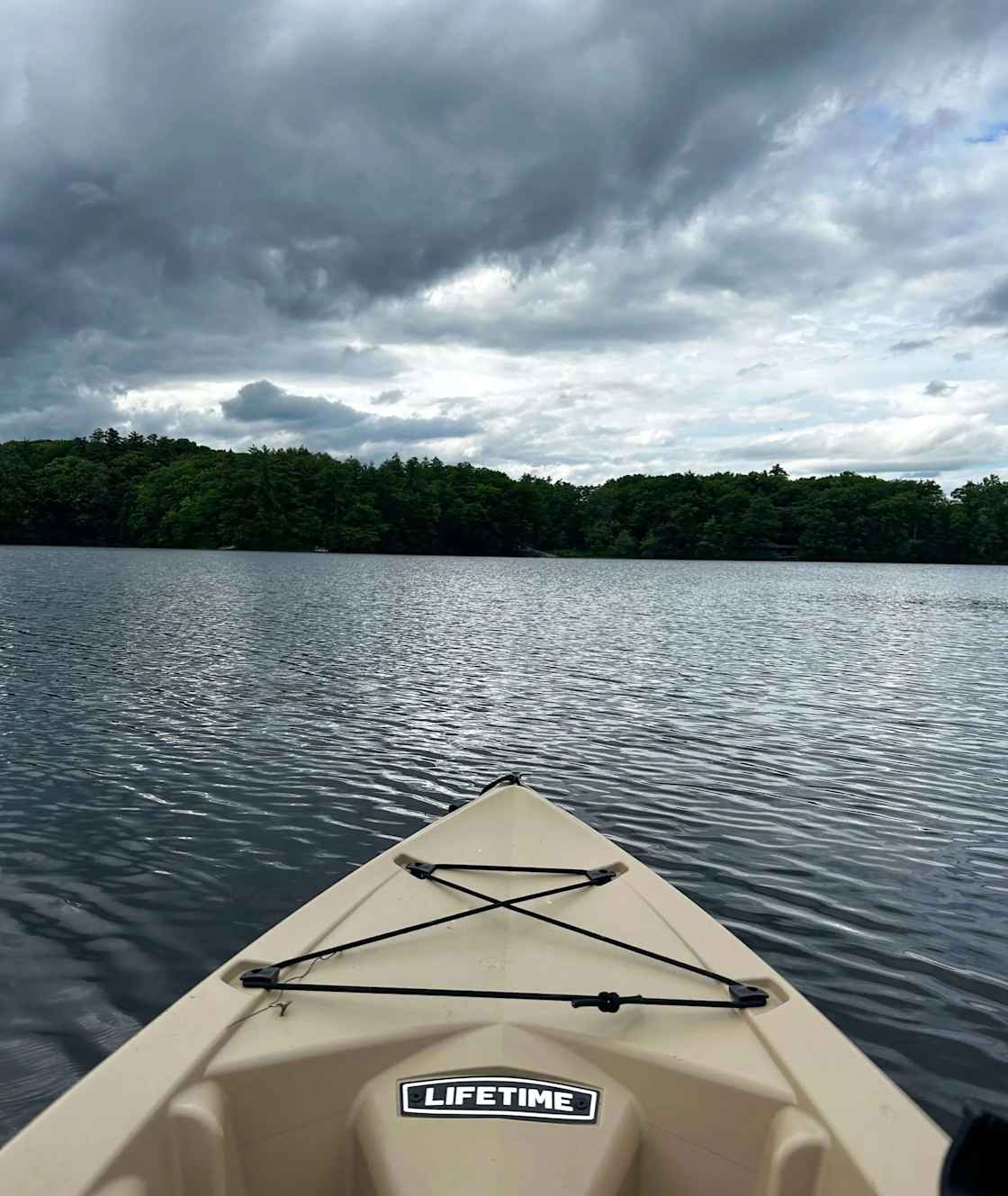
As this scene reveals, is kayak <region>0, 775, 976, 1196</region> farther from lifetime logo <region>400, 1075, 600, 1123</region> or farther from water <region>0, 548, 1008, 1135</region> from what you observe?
water <region>0, 548, 1008, 1135</region>

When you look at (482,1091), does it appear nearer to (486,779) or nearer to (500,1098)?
(500,1098)

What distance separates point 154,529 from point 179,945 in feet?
474

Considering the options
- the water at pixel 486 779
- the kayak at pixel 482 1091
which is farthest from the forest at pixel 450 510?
the kayak at pixel 482 1091

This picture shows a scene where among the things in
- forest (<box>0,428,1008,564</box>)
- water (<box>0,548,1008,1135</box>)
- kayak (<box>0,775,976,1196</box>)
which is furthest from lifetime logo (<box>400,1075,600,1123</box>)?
forest (<box>0,428,1008,564</box>)

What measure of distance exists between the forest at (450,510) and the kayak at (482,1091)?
144 meters

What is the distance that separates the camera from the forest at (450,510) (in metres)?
140

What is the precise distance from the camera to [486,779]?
1215cm

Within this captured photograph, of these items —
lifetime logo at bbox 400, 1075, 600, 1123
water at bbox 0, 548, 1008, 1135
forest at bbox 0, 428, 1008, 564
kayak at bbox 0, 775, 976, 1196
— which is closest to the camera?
kayak at bbox 0, 775, 976, 1196

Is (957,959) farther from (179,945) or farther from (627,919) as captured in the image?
(179,945)

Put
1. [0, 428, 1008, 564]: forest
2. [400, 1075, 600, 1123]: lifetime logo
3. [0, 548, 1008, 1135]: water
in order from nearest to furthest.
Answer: [400, 1075, 600, 1123]: lifetime logo → [0, 548, 1008, 1135]: water → [0, 428, 1008, 564]: forest

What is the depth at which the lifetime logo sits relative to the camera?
11.2 feet

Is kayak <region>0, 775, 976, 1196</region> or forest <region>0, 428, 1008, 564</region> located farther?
forest <region>0, 428, 1008, 564</region>

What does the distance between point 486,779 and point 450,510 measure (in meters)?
145

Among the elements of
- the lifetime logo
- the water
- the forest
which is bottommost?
the water
